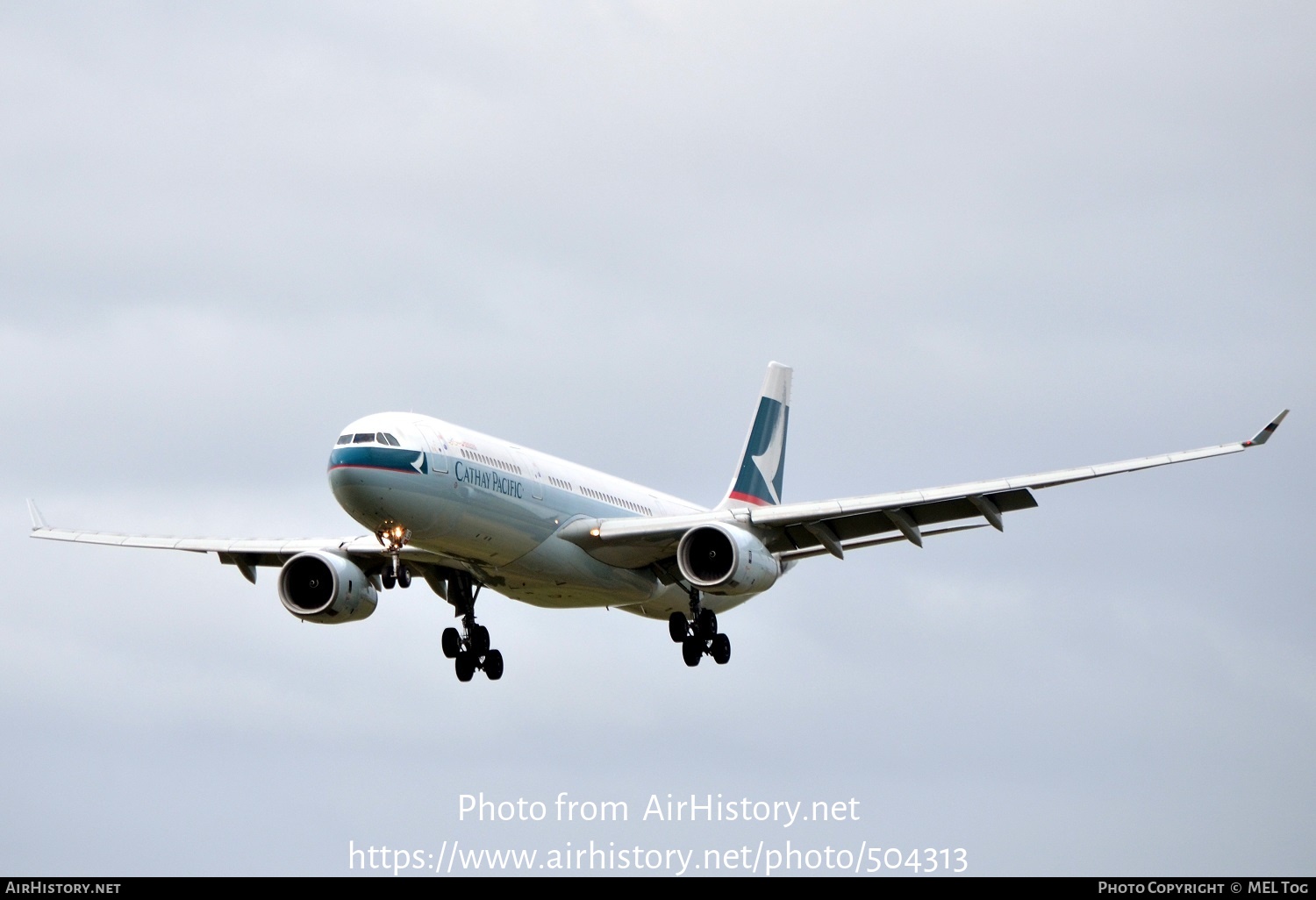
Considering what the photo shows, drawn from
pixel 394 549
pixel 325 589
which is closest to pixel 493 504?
pixel 394 549

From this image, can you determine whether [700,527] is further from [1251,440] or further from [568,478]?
[1251,440]

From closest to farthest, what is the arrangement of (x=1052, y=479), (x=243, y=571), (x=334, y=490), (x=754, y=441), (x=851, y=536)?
(x=334, y=490)
(x=1052, y=479)
(x=851, y=536)
(x=243, y=571)
(x=754, y=441)

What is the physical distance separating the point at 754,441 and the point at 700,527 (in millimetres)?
14430

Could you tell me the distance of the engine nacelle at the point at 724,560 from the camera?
47375mm

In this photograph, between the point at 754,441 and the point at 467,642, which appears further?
the point at 754,441

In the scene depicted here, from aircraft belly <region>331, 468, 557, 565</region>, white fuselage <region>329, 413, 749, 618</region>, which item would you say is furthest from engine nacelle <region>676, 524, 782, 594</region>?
aircraft belly <region>331, 468, 557, 565</region>

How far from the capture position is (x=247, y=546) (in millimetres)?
52938

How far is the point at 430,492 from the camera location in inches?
1693

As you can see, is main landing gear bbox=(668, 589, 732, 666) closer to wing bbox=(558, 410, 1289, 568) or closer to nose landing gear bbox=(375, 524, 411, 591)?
wing bbox=(558, 410, 1289, 568)

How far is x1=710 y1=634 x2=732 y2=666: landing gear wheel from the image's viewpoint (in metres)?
51.7

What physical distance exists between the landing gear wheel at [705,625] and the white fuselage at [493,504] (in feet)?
3.97

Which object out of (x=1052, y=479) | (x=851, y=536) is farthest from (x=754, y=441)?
(x=1052, y=479)

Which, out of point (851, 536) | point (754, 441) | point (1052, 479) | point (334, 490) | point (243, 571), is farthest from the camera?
point (754, 441)

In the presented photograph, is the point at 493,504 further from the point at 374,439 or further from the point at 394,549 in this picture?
the point at 374,439
